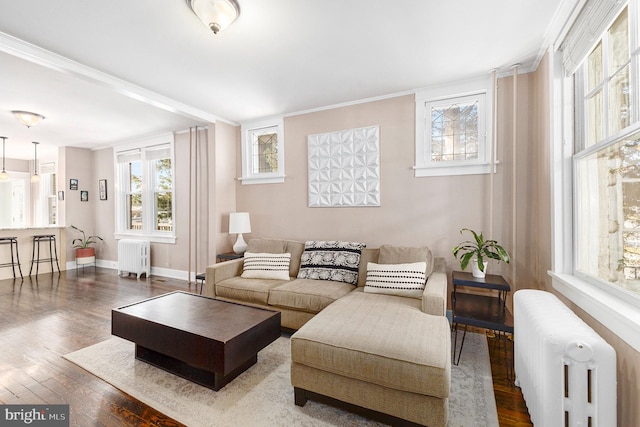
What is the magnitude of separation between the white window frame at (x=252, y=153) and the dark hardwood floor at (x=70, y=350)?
6.46 feet

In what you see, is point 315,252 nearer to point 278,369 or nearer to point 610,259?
point 278,369

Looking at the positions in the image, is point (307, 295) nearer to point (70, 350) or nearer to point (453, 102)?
point (70, 350)

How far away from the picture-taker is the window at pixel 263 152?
406 centimetres

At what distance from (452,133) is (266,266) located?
8.55 ft

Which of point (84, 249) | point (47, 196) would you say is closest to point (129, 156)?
point (84, 249)

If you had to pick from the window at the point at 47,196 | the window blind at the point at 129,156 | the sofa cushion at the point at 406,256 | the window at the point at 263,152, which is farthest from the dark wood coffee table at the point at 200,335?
the window at the point at 47,196

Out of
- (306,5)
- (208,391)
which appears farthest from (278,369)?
(306,5)

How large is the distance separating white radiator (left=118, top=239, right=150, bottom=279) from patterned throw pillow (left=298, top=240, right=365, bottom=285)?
3480 millimetres

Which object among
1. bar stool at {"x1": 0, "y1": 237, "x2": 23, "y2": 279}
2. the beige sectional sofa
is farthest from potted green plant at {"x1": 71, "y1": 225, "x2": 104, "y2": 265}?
the beige sectional sofa

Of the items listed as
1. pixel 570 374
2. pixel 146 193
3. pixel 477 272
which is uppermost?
pixel 146 193

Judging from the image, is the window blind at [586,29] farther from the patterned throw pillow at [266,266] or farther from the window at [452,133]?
the patterned throw pillow at [266,266]

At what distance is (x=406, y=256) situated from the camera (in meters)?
2.73

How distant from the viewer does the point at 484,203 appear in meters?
2.91

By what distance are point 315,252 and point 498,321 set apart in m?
1.86
